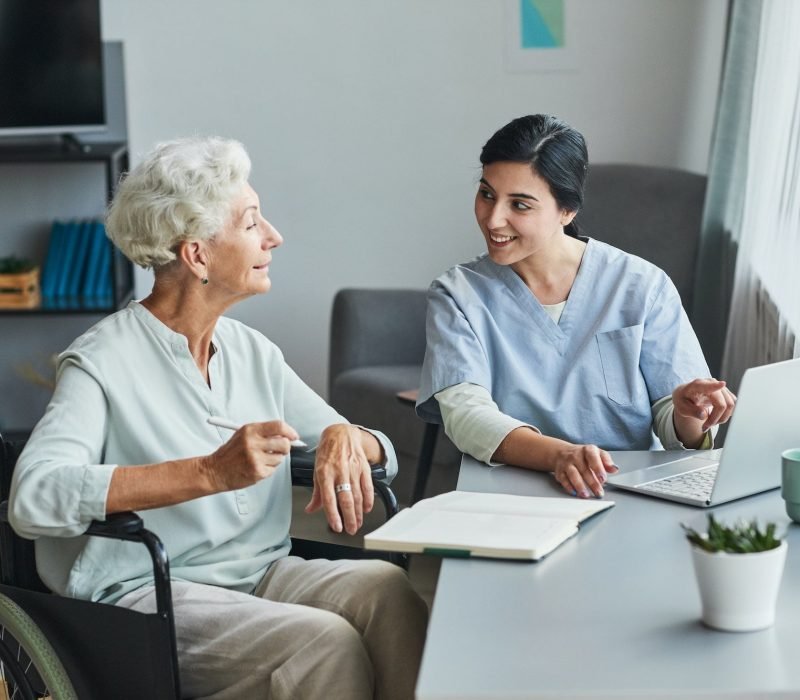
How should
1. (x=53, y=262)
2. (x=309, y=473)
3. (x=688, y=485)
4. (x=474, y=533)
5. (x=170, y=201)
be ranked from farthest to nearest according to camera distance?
(x=53, y=262), (x=309, y=473), (x=170, y=201), (x=688, y=485), (x=474, y=533)

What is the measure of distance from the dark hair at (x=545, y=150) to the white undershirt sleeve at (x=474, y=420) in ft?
1.27

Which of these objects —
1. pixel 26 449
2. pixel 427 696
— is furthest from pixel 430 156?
pixel 427 696

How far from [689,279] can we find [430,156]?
1062 millimetres

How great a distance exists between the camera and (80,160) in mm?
4047

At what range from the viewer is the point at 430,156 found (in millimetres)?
4406

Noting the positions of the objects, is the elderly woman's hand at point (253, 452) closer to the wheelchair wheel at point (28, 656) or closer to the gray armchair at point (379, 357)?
the wheelchair wheel at point (28, 656)

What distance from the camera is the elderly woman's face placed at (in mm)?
1929

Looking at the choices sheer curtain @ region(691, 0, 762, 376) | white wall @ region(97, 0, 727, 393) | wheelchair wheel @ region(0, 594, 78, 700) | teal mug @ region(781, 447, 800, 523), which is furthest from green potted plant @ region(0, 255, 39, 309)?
teal mug @ region(781, 447, 800, 523)

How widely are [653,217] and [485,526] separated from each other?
2467mm

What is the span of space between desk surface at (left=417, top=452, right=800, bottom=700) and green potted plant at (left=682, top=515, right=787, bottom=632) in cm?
2

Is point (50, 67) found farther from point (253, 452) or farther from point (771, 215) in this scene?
point (253, 452)

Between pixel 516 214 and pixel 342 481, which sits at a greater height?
pixel 516 214

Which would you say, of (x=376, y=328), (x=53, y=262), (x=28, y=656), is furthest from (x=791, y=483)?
(x=53, y=262)

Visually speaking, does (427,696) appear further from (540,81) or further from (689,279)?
(540,81)
